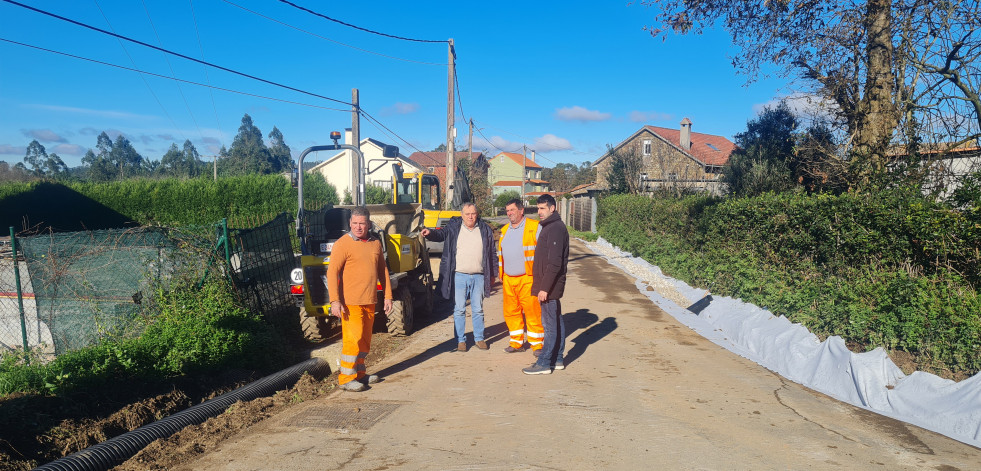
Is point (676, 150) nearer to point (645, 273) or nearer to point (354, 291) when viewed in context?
point (645, 273)

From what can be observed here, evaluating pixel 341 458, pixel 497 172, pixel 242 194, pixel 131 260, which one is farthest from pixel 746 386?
pixel 497 172

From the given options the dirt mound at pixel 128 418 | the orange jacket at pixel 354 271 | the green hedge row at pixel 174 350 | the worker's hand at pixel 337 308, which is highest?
the orange jacket at pixel 354 271

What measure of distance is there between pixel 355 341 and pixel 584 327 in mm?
4200

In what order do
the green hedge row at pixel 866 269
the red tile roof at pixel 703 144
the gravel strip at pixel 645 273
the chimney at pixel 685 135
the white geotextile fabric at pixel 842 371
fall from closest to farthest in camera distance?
the white geotextile fabric at pixel 842 371
the green hedge row at pixel 866 269
the gravel strip at pixel 645 273
the red tile roof at pixel 703 144
the chimney at pixel 685 135

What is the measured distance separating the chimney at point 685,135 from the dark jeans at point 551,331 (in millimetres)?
47705

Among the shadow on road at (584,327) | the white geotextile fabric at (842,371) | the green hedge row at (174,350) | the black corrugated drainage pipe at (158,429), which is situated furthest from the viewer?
the shadow on road at (584,327)

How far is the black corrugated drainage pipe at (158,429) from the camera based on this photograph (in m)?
4.22

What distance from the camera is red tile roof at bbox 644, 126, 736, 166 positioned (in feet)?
165

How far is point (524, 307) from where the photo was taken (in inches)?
283

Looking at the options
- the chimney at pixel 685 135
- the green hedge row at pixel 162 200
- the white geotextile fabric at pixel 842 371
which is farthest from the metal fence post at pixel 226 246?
the chimney at pixel 685 135

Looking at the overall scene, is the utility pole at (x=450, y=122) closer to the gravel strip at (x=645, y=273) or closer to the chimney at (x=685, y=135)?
the gravel strip at (x=645, y=273)

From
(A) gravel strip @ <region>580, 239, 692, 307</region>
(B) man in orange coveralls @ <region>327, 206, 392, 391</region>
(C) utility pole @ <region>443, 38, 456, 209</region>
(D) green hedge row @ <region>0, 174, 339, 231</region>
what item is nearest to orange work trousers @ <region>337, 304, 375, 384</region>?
(B) man in orange coveralls @ <region>327, 206, 392, 391</region>

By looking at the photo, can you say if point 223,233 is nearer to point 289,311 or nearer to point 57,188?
point 289,311

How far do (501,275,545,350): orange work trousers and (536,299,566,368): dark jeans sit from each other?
0.21 m
